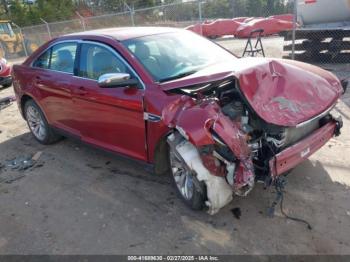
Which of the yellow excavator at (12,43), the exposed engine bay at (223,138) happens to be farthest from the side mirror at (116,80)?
the yellow excavator at (12,43)

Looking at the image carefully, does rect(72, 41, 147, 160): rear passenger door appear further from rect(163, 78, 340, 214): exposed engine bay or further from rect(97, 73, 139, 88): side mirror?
rect(163, 78, 340, 214): exposed engine bay

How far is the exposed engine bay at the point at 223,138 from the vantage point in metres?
3.04

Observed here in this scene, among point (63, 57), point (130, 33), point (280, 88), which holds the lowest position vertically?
point (280, 88)

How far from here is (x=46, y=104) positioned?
211 inches

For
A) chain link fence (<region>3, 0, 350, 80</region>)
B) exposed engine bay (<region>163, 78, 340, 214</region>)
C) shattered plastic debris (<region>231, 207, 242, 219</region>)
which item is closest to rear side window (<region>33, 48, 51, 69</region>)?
exposed engine bay (<region>163, 78, 340, 214</region>)

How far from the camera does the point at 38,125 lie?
5918 millimetres

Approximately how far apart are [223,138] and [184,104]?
51cm

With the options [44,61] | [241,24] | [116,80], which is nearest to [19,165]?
[44,61]

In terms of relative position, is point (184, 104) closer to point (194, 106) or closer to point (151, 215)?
point (194, 106)

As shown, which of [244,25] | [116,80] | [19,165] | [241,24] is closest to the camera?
[116,80]

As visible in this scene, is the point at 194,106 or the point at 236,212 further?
the point at 236,212

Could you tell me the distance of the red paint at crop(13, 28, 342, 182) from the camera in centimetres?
307

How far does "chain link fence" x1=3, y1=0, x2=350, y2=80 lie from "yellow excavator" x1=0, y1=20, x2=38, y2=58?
63 mm

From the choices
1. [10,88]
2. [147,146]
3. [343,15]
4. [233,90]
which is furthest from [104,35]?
[10,88]
